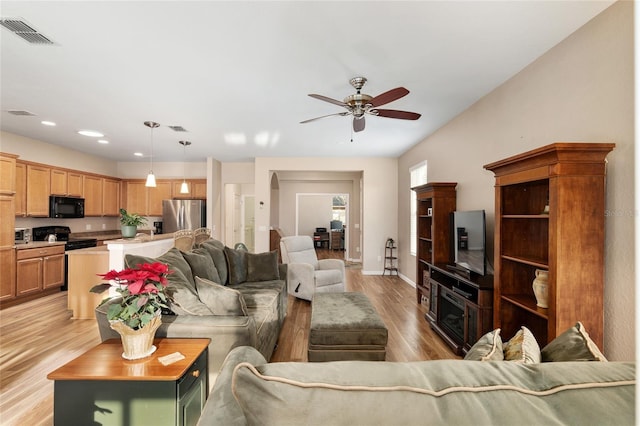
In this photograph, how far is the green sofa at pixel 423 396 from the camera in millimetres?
633

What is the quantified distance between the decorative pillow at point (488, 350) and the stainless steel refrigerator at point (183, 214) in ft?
21.4

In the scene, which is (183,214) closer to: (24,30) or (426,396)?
(24,30)

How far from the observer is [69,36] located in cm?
224

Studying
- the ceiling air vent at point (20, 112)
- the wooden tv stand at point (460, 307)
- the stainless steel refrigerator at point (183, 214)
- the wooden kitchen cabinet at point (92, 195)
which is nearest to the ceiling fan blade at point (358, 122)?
the wooden tv stand at point (460, 307)

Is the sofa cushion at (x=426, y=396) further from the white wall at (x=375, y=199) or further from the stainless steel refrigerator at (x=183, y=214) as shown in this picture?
the stainless steel refrigerator at (x=183, y=214)

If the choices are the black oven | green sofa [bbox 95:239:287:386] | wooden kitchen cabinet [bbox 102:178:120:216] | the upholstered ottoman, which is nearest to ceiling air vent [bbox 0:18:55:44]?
green sofa [bbox 95:239:287:386]

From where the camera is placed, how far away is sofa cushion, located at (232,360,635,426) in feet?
2.08

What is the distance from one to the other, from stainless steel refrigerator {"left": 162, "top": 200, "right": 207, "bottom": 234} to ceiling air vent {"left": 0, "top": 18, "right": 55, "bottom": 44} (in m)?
4.60

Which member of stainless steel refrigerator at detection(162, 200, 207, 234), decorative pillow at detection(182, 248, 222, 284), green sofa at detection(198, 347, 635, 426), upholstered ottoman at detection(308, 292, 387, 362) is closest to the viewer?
green sofa at detection(198, 347, 635, 426)

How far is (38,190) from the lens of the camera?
16.7ft

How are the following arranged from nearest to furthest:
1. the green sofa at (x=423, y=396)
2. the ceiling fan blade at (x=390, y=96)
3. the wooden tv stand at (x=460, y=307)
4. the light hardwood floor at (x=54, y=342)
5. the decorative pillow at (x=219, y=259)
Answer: the green sofa at (x=423, y=396)
the light hardwood floor at (x=54, y=342)
the ceiling fan blade at (x=390, y=96)
the wooden tv stand at (x=460, y=307)
the decorative pillow at (x=219, y=259)

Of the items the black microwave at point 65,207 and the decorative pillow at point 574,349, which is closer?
the decorative pillow at point 574,349

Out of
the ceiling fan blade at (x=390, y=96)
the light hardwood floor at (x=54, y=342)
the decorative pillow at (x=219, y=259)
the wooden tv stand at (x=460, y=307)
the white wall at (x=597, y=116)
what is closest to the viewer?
the white wall at (x=597, y=116)

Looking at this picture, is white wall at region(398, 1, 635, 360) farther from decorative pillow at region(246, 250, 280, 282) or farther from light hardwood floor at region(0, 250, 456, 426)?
decorative pillow at region(246, 250, 280, 282)
